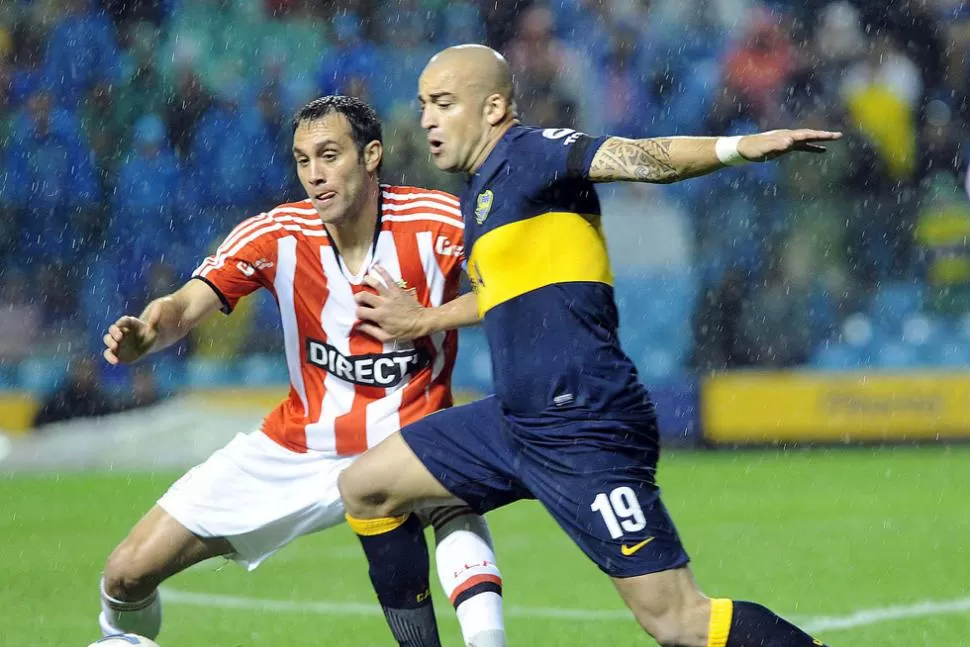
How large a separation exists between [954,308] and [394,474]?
8618 millimetres

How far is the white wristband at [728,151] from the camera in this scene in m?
3.38

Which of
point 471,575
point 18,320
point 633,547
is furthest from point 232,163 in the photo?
point 633,547

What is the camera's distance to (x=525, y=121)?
12180 millimetres

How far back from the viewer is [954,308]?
1173cm

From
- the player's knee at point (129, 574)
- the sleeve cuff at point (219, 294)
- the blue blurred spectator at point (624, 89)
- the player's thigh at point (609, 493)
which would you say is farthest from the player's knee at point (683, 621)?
the blue blurred spectator at point (624, 89)

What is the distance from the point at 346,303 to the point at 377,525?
777 millimetres

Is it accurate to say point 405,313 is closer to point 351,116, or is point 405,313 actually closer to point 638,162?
point 351,116

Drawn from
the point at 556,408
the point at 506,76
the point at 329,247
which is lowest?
the point at 556,408

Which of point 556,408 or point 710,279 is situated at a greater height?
point 556,408

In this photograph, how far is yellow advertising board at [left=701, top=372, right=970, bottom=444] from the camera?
37.8 feet

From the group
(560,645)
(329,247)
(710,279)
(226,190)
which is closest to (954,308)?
(710,279)

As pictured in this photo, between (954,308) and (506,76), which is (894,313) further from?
(506,76)

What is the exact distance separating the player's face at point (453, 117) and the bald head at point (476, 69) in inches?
0.4

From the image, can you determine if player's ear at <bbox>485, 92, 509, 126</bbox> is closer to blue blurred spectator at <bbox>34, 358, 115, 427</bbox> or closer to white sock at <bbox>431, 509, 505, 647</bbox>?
white sock at <bbox>431, 509, 505, 647</bbox>
